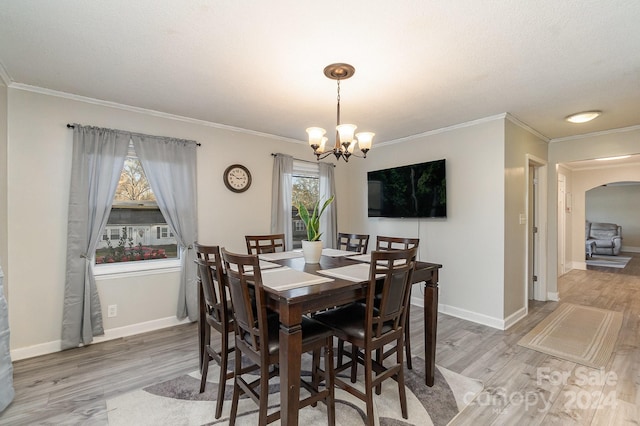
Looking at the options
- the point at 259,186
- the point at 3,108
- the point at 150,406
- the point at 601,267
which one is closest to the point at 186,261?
the point at 259,186

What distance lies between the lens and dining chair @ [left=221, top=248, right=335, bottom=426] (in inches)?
64.4

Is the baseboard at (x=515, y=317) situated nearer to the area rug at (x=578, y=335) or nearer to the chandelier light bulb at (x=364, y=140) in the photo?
the area rug at (x=578, y=335)

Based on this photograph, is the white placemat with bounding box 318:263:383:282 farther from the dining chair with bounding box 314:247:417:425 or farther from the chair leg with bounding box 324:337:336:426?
the chair leg with bounding box 324:337:336:426

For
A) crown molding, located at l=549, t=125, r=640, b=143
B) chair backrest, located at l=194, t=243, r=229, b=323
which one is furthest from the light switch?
chair backrest, located at l=194, t=243, r=229, b=323

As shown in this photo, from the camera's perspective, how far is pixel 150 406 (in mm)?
2061

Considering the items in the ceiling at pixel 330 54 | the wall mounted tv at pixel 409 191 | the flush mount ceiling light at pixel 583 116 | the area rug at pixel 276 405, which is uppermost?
the ceiling at pixel 330 54

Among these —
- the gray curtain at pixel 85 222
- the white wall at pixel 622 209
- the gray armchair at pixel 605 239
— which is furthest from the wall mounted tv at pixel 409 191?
the white wall at pixel 622 209

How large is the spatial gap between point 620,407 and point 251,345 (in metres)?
2.54

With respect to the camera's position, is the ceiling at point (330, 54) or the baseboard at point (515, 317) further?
the baseboard at point (515, 317)

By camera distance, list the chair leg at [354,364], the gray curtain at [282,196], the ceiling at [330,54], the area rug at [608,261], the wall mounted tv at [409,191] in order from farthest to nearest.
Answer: the area rug at [608,261], the gray curtain at [282,196], the wall mounted tv at [409,191], the chair leg at [354,364], the ceiling at [330,54]

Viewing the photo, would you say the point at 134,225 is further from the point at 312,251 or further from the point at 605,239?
the point at 605,239

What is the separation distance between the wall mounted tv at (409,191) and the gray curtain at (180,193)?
8.86 ft

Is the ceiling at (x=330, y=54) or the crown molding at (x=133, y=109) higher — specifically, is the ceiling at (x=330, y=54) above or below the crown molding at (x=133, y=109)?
above

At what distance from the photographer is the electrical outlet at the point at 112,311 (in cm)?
311
